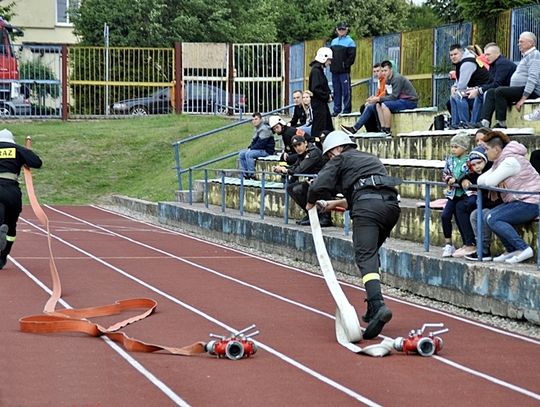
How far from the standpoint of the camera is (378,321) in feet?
36.5

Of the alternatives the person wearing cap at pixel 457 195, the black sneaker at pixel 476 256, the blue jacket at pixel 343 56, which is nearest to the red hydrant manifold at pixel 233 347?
the black sneaker at pixel 476 256

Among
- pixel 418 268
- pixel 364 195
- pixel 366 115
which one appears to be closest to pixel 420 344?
pixel 364 195

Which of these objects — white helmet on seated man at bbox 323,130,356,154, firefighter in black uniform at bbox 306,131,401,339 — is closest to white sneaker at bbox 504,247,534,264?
firefighter in black uniform at bbox 306,131,401,339

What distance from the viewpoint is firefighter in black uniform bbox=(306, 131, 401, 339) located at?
455 inches

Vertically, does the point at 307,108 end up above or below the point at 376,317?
above

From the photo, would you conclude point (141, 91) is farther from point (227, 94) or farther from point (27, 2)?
→ point (27, 2)

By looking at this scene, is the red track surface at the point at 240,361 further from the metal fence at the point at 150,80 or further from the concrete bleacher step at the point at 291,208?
the metal fence at the point at 150,80

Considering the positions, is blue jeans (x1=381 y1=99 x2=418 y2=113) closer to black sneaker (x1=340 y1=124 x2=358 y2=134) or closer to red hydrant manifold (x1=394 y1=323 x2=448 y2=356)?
black sneaker (x1=340 y1=124 x2=358 y2=134)

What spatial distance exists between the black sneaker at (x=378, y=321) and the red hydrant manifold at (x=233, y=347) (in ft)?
4.22

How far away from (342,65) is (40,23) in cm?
4444

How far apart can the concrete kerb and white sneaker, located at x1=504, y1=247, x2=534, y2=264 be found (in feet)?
0.29

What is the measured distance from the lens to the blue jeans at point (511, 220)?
12.9 metres

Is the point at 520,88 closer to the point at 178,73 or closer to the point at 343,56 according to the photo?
the point at 343,56

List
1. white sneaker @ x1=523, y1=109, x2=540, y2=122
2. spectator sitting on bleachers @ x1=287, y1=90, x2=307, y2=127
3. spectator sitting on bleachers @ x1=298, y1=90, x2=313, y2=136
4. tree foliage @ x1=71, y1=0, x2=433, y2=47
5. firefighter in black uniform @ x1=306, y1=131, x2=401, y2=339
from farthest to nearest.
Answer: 1. tree foliage @ x1=71, y1=0, x2=433, y2=47
2. spectator sitting on bleachers @ x1=287, y1=90, x2=307, y2=127
3. spectator sitting on bleachers @ x1=298, y1=90, x2=313, y2=136
4. white sneaker @ x1=523, y1=109, x2=540, y2=122
5. firefighter in black uniform @ x1=306, y1=131, x2=401, y2=339
